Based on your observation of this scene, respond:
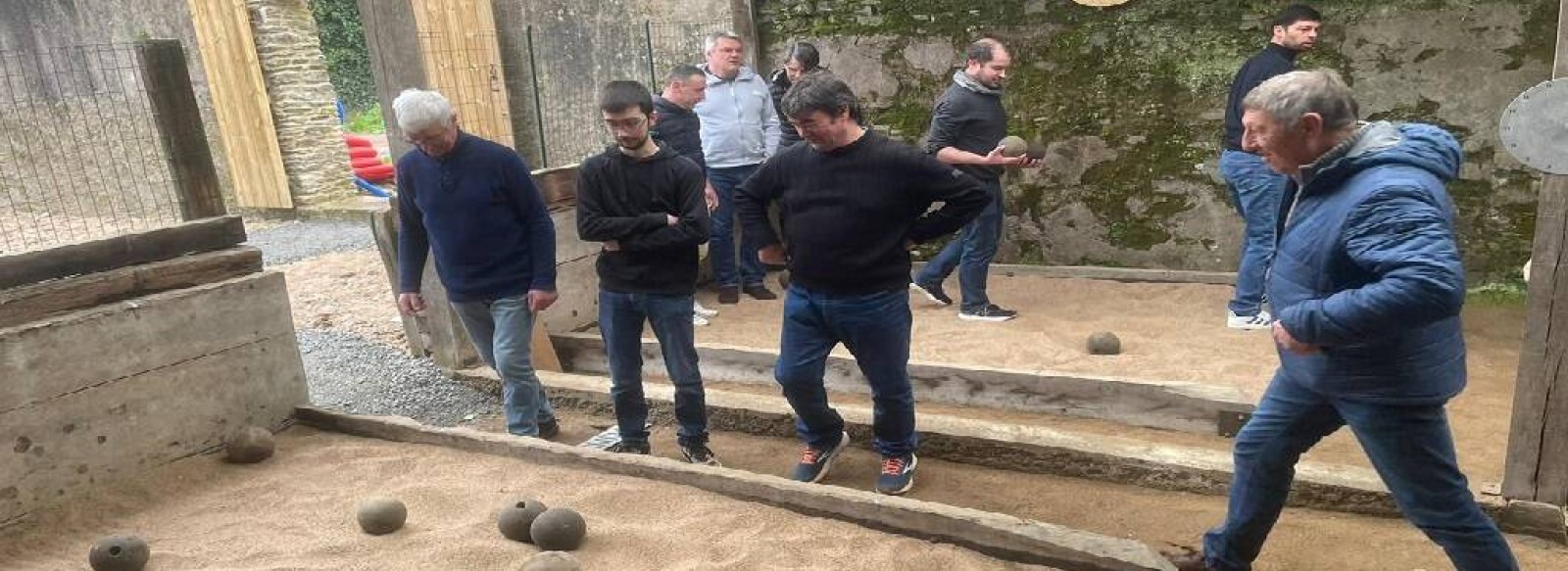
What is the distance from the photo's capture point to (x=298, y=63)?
12453mm

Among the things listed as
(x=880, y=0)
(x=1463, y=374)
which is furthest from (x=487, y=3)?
(x=1463, y=374)

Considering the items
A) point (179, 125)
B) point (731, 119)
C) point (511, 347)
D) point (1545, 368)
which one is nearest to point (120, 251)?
point (179, 125)

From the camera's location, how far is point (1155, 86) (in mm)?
7195

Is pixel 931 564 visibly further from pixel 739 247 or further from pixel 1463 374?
pixel 739 247

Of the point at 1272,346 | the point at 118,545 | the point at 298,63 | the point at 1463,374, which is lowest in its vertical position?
the point at 1272,346

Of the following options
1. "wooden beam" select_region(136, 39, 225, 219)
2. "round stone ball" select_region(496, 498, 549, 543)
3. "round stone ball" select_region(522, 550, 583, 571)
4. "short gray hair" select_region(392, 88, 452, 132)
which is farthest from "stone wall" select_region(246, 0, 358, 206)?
"round stone ball" select_region(522, 550, 583, 571)

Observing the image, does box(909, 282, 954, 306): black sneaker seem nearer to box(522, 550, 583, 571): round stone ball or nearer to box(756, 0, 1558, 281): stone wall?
box(756, 0, 1558, 281): stone wall

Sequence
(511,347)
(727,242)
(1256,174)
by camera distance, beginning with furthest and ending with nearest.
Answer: (727,242), (1256,174), (511,347)

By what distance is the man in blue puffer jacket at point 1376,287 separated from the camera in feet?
7.60

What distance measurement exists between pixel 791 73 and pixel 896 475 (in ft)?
11.7

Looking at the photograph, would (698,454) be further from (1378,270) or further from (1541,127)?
(1541,127)

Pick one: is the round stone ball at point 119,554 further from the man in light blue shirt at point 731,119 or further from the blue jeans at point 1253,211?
the blue jeans at point 1253,211

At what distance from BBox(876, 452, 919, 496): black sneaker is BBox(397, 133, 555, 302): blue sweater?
1710 millimetres

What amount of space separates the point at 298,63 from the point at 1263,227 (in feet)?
37.3
